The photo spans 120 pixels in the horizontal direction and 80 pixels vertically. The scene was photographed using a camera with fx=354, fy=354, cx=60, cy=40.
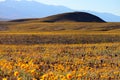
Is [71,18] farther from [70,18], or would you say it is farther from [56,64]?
[56,64]

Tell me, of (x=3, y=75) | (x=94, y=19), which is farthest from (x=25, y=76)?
(x=94, y=19)

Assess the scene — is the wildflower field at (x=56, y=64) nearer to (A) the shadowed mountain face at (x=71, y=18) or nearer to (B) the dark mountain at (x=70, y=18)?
(B) the dark mountain at (x=70, y=18)

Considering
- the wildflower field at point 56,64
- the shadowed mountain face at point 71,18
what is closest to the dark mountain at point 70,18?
the shadowed mountain face at point 71,18

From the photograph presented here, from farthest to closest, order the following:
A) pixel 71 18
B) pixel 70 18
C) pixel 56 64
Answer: pixel 71 18 → pixel 70 18 → pixel 56 64

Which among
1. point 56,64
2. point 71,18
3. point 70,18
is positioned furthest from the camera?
point 71,18

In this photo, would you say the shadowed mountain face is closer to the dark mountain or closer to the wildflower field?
the dark mountain

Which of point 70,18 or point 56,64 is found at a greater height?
point 56,64

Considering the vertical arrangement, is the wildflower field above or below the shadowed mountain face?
above

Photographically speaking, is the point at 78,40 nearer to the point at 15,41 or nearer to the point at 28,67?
the point at 15,41

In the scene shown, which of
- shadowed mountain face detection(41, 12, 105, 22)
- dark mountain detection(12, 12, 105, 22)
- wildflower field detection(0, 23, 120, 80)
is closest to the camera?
wildflower field detection(0, 23, 120, 80)

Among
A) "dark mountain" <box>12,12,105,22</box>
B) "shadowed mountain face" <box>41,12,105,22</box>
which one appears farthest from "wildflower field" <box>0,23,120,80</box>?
"shadowed mountain face" <box>41,12,105,22</box>

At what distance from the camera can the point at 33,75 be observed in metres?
8.34

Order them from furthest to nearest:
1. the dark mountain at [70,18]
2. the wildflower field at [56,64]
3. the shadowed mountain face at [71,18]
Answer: the shadowed mountain face at [71,18] → the dark mountain at [70,18] → the wildflower field at [56,64]

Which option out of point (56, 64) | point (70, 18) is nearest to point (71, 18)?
point (70, 18)
